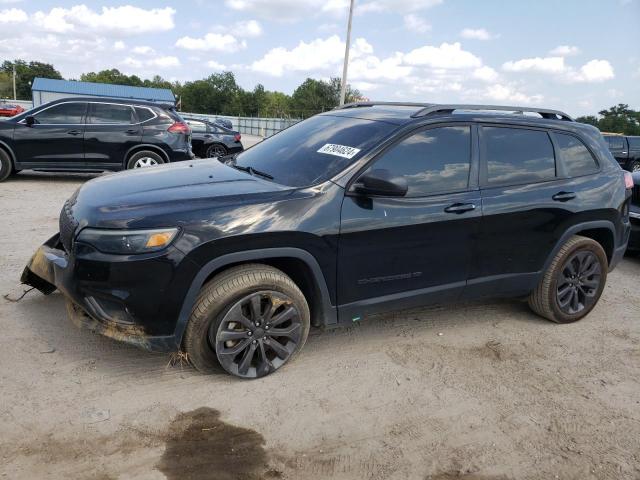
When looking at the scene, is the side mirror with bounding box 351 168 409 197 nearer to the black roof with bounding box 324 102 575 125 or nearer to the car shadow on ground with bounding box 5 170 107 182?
the black roof with bounding box 324 102 575 125

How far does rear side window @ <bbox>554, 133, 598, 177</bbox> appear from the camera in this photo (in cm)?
436

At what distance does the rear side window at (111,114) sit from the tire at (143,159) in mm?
646

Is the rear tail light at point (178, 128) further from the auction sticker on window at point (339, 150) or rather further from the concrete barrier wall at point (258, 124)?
the concrete barrier wall at point (258, 124)

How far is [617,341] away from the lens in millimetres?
4352

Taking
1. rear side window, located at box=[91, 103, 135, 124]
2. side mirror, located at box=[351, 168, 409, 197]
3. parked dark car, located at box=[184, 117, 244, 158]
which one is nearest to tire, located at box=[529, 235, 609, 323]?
side mirror, located at box=[351, 168, 409, 197]

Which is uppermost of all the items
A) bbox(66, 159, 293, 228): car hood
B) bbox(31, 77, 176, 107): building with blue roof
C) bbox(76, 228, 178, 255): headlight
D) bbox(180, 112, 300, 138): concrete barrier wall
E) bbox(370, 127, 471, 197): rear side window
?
bbox(31, 77, 176, 107): building with blue roof

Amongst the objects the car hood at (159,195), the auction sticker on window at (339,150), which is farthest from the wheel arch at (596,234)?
the car hood at (159,195)

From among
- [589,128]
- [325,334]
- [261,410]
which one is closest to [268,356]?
[261,410]

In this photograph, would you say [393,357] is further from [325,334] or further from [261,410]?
[261,410]

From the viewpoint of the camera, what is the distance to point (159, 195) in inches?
126

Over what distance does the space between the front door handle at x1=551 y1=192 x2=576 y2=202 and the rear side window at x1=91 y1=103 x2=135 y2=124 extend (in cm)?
819

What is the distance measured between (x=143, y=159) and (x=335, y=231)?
768cm

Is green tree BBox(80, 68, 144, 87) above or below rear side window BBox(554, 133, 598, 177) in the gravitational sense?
above

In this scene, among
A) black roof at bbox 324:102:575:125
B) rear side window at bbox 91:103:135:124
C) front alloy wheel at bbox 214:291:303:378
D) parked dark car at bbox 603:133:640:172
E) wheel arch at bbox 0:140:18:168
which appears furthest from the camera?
parked dark car at bbox 603:133:640:172
